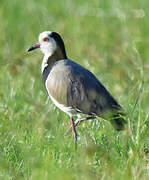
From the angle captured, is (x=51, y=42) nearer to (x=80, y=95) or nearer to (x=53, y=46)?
(x=53, y=46)

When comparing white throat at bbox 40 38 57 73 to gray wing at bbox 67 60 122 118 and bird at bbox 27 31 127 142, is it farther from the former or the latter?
gray wing at bbox 67 60 122 118

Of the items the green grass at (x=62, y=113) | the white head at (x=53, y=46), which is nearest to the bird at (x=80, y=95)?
the green grass at (x=62, y=113)

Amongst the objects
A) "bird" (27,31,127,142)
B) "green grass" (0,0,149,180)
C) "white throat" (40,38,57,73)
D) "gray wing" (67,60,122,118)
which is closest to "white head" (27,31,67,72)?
"white throat" (40,38,57,73)

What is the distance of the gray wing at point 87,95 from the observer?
4805 mm

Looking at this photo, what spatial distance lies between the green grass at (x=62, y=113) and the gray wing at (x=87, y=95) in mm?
182

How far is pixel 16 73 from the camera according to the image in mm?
7273

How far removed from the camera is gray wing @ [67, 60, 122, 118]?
480 centimetres

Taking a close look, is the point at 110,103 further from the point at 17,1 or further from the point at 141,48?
the point at 17,1

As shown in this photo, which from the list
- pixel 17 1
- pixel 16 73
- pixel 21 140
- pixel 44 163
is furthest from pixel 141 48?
pixel 44 163

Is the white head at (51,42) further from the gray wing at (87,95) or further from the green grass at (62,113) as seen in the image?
the gray wing at (87,95)

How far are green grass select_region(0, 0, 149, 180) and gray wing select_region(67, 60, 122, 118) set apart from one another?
0.18 meters

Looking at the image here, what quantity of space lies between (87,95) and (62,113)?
73cm

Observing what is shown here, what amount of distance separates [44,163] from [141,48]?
14.8 ft

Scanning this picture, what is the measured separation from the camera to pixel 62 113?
18.1 ft
